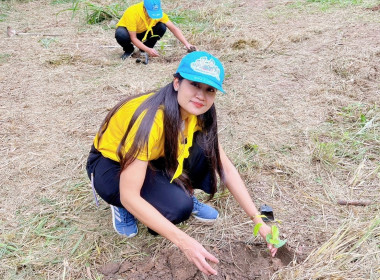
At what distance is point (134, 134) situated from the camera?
1363 millimetres

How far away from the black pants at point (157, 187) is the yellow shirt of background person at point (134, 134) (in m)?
0.08

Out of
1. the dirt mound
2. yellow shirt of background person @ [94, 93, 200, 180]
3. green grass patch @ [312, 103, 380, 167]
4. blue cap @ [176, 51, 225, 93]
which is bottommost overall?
the dirt mound

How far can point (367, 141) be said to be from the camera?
2.41m

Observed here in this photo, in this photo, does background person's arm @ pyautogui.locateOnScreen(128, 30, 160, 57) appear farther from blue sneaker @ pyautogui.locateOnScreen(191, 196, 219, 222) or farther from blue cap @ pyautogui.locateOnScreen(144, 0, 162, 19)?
blue sneaker @ pyautogui.locateOnScreen(191, 196, 219, 222)

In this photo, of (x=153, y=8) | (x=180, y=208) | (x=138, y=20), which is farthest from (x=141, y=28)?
(x=180, y=208)

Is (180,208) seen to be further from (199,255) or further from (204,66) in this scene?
(204,66)

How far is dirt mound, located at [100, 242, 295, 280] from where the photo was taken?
1.56m

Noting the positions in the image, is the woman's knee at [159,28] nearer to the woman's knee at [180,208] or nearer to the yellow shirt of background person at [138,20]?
the yellow shirt of background person at [138,20]

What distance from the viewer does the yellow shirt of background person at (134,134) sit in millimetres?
1379

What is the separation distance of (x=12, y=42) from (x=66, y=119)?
2221 millimetres

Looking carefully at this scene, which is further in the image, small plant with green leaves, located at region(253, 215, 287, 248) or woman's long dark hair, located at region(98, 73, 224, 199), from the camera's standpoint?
small plant with green leaves, located at region(253, 215, 287, 248)

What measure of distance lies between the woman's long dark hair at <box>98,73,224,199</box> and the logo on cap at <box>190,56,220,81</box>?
3.8 inches

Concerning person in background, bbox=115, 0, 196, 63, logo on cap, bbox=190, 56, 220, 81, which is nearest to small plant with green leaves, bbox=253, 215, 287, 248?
logo on cap, bbox=190, 56, 220, 81

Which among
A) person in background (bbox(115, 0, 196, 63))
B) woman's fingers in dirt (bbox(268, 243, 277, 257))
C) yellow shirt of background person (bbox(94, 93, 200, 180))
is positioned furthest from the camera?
person in background (bbox(115, 0, 196, 63))
